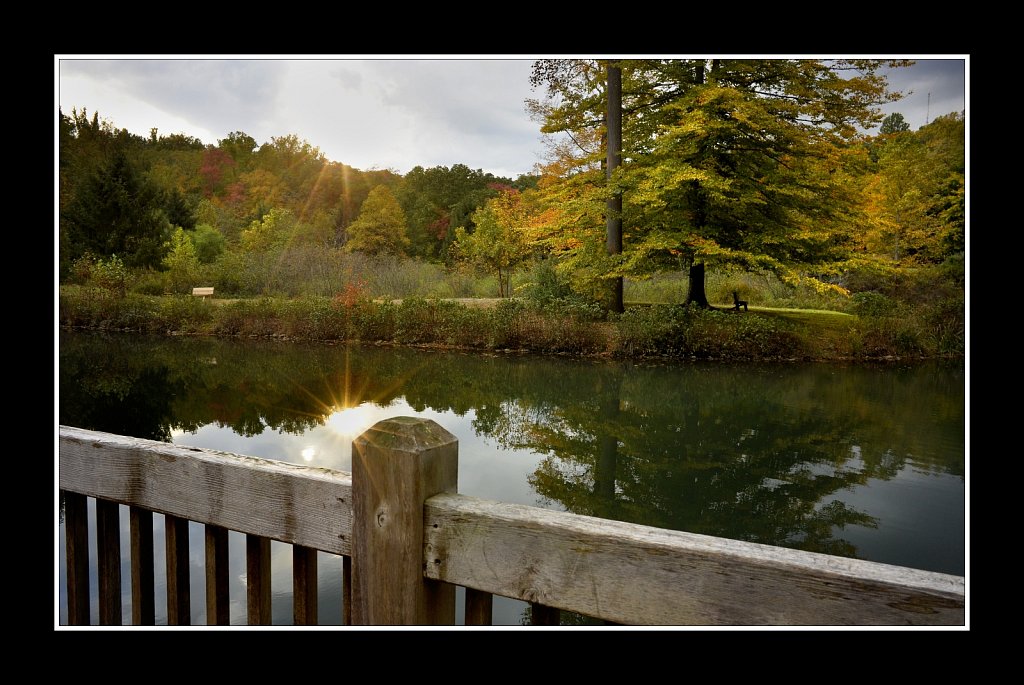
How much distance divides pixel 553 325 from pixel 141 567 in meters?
14.4

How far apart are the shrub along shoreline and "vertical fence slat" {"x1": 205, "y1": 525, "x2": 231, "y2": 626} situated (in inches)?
544

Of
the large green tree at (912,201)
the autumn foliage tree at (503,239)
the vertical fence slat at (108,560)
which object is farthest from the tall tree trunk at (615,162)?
the vertical fence slat at (108,560)

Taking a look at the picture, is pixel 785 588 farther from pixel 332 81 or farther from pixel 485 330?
pixel 485 330

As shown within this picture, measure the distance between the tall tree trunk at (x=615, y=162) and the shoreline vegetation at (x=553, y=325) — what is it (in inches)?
30.1

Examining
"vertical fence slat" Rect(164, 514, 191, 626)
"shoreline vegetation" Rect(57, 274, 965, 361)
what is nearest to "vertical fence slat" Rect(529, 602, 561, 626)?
"vertical fence slat" Rect(164, 514, 191, 626)

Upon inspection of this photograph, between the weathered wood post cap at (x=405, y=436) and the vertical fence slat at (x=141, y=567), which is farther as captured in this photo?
the vertical fence slat at (x=141, y=567)

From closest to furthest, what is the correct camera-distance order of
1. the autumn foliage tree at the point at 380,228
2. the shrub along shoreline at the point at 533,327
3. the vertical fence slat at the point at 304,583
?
the vertical fence slat at the point at 304,583, the shrub along shoreline at the point at 533,327, the autumn foliage tree at the point at 380,228

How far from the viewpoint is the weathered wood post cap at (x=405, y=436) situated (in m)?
1.33

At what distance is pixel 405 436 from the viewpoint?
1.33 m

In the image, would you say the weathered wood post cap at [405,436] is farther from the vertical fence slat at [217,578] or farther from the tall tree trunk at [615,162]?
the tall tree trunk at [615,162]

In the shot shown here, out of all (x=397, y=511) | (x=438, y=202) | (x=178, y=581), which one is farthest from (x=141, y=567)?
(x=438, y=202)

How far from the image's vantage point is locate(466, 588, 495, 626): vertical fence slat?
1366 millimetres
